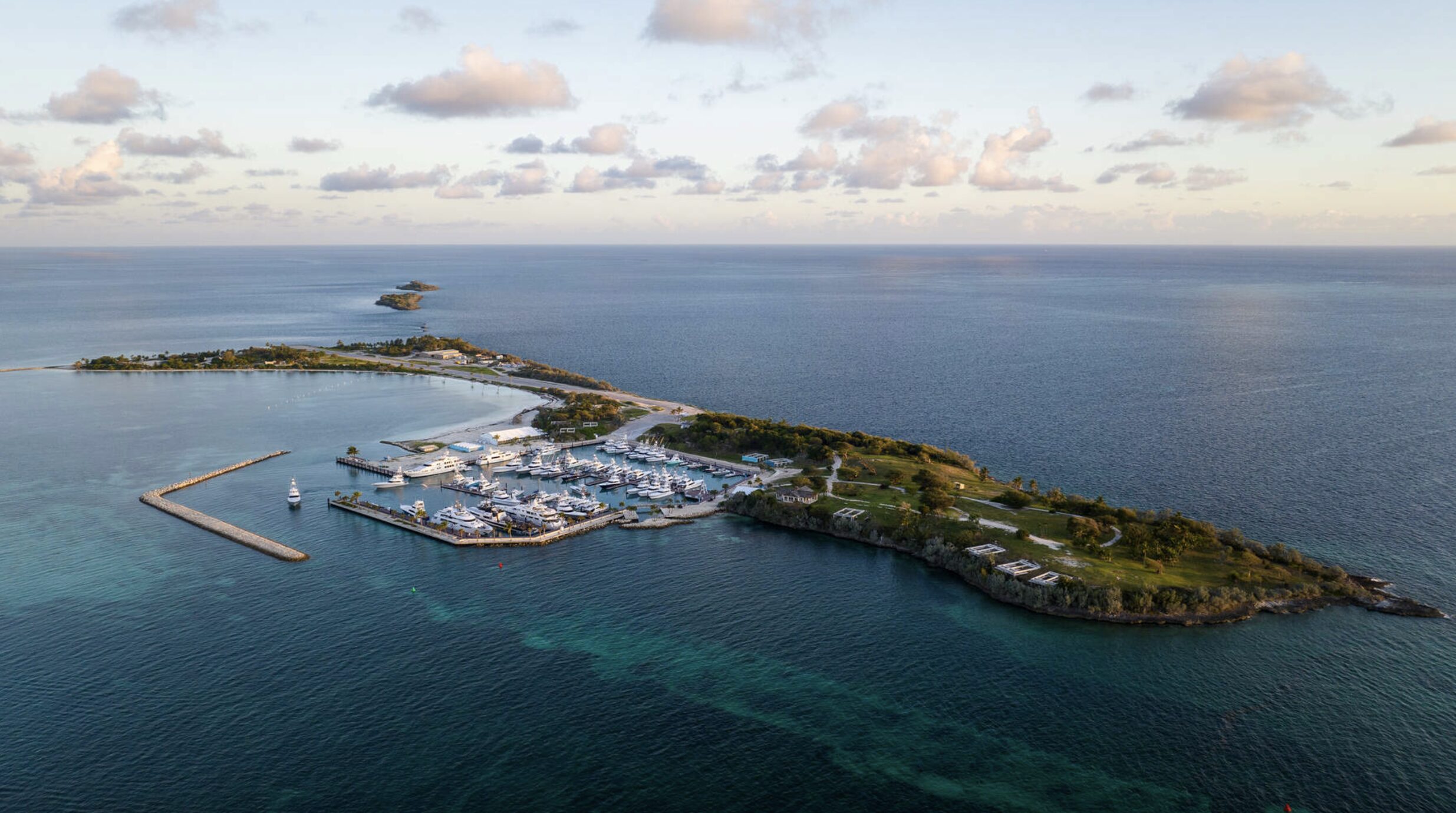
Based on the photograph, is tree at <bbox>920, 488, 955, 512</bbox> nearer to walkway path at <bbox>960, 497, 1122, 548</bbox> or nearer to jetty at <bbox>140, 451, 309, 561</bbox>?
walkway path at <bbox>960, 497, 1122, 548</bbox>

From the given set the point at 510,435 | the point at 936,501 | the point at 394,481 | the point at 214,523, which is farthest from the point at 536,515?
the point at 936,501

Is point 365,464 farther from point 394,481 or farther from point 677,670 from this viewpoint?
point 677,670

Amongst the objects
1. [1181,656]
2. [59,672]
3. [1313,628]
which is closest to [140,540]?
[59,672]

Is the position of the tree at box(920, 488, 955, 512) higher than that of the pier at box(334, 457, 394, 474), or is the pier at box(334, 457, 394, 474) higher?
the tree at box(920, 488, 955, 512)

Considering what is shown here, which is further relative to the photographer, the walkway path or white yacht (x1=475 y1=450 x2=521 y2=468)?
white yacht (x1=475 y1=450 x2=521 y2=468)

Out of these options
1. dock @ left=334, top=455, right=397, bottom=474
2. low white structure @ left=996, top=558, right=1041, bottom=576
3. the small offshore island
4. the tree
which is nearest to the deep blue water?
the small offshore island

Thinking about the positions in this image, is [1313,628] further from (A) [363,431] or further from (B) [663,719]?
(A) [363,431]
